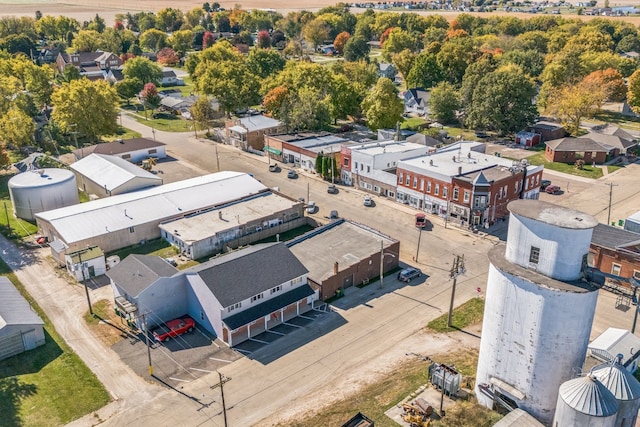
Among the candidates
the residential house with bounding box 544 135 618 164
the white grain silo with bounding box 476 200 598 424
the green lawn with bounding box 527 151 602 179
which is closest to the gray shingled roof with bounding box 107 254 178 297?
the white grain silo with bounding box 476 200 598 424

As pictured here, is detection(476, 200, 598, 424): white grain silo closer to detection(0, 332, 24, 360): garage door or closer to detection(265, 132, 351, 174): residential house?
detection(0, 332, 24, 360): garage door

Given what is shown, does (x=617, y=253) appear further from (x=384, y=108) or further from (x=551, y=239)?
(x=384, y=108)

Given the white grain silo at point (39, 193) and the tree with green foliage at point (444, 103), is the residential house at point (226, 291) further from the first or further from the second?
the tree with green foliage at point (444, 103)

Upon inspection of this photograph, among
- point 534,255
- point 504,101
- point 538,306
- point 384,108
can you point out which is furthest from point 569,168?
point 538,306

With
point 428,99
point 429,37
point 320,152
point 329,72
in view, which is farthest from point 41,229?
point 429,37

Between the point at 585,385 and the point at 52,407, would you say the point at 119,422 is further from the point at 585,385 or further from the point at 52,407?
the point at 585,385

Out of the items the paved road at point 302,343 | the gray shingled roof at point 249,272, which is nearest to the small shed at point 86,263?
the paved road at point 302,343

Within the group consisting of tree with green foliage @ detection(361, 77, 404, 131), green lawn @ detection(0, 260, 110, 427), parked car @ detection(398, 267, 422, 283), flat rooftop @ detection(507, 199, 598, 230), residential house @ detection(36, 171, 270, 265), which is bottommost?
green lawn @ detection(0, 260, 110, 427)
